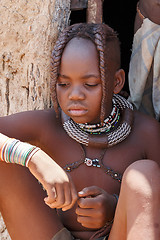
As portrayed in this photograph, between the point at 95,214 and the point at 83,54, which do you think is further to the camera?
the point at 83,54

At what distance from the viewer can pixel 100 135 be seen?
6.57 ft

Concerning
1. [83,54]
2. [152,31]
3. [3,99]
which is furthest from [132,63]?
[3,99]

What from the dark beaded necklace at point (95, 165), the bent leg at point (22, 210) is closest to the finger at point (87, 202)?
the bent leg at point (22, 210)

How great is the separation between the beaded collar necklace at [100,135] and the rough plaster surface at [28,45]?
1.36 ft

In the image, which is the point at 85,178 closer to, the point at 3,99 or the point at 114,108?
the point at 114,108

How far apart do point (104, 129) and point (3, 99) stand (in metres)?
0.81

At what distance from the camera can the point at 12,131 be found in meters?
1.94

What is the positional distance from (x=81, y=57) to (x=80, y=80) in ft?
0.37

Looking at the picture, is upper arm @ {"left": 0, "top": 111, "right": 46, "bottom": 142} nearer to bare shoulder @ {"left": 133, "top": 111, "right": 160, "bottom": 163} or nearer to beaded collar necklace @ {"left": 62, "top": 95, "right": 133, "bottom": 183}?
beaded collar necklace @ {"left": 62, "top": 95, "right": 133, "bottom": 183}

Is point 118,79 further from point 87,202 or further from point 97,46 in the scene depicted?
point 87,202

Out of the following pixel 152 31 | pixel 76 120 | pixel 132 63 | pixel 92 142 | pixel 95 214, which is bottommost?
pixel 95 214

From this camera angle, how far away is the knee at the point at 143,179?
1.42m

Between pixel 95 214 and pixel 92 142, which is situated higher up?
pixel 92 142

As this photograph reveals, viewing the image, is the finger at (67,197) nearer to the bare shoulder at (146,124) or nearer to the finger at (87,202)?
the finger at (87,202)
